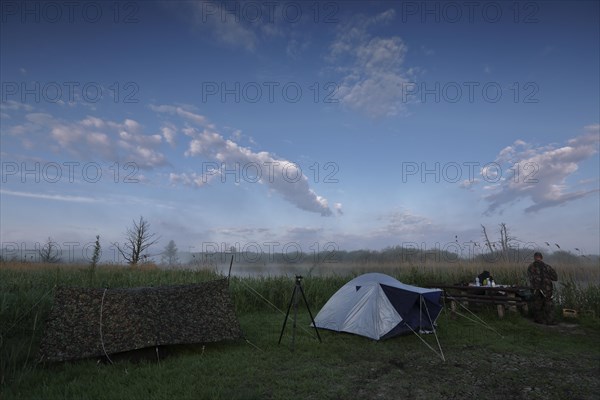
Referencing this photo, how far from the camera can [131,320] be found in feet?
24.2

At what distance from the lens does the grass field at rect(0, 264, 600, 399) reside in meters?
5.80

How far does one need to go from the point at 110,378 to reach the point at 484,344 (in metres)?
7.88

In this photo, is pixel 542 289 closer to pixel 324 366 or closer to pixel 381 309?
pixel 381 309

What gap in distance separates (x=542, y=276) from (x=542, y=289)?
0.38 m

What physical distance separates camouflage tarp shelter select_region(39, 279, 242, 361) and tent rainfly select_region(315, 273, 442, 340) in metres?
3.13

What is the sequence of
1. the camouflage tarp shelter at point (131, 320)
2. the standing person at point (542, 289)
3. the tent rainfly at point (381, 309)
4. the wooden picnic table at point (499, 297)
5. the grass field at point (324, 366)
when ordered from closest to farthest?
1. the grass field at point (324, 366)
2. the camouflage tarp shelter at point (131, 320)
3. the tent rainfly at point (381, 309)
4. the standing person at point (542, 289)
5. the wooden picnic table at point (499, 297)

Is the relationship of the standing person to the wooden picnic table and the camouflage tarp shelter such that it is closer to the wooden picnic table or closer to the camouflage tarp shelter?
the wooden picnic table

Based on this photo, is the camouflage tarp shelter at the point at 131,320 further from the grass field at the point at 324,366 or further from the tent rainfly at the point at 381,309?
the tent rainfly at the point at 381,309

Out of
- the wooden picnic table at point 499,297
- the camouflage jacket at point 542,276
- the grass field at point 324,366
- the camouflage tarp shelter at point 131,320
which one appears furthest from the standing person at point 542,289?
the camouflage tarp shelter at point 131,320

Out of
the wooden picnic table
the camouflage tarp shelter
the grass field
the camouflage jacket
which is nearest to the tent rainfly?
the grass field

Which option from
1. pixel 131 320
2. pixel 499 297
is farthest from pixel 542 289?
pixel 131 320

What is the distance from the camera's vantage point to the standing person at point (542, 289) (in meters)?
11.5

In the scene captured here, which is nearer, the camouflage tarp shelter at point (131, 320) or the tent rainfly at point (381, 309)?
the camouflage tarp shelter at point (131, 320)

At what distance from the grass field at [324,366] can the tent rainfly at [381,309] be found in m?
0.30
